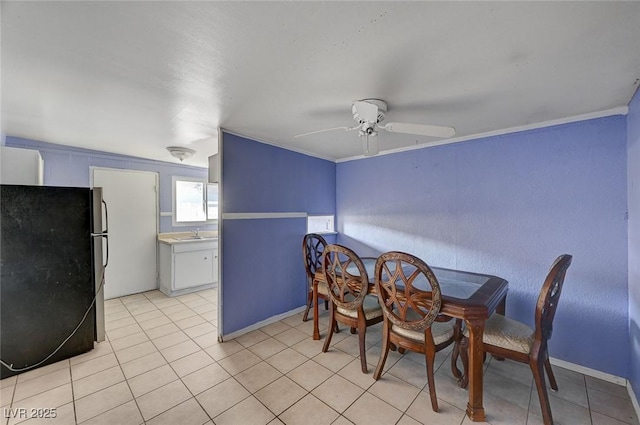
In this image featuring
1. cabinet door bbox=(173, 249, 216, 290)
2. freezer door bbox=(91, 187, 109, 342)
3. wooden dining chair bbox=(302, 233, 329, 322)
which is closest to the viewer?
freezer door bbox=(91, 187, 109, 342)

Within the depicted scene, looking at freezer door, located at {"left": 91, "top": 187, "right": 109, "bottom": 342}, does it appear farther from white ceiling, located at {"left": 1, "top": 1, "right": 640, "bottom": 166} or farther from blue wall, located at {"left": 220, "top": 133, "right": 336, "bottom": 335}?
blue wall, located at {"left": 220, "top": 133, "right": 336, "bottom": 335}

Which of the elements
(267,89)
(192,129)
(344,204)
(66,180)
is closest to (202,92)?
(267,89)

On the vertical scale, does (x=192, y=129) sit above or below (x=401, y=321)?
above

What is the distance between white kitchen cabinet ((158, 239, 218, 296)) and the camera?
3.94 meters

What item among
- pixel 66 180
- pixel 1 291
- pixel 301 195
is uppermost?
pixel 66 180

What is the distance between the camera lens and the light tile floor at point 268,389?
5.55ft

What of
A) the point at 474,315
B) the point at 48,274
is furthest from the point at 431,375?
the point at 48,274

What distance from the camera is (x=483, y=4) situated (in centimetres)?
105

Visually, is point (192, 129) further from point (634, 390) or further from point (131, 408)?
point (634, 390)

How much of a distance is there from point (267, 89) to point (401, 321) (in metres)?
1.97

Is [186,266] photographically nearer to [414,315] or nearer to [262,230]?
[262,230]

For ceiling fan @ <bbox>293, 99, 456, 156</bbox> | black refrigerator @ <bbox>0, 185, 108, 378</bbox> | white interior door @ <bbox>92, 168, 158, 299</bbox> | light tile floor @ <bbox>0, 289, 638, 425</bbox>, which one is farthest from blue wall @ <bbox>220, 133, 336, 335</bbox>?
white interior door @ <bbox>92, 168, 158, 299</bbox>

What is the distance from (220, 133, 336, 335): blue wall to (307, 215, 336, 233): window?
25 cm

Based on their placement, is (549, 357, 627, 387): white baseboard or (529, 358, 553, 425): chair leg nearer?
(529, 358, 553, 425): chair leg
